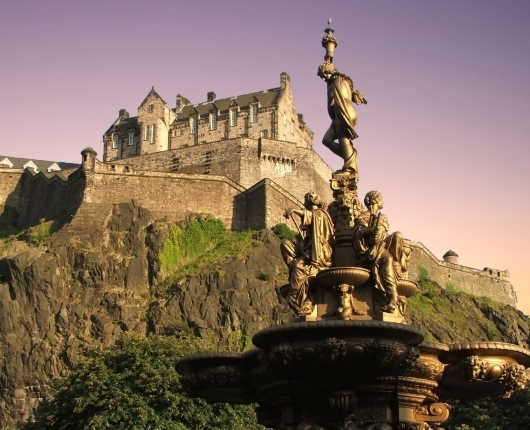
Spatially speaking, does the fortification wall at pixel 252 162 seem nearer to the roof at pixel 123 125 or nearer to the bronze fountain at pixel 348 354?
the roof at pixel 123 125

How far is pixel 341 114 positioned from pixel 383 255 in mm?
2612

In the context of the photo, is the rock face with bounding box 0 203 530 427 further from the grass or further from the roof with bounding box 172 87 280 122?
the roof with bounding box 172 87 280 122

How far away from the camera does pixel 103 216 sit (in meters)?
58.2

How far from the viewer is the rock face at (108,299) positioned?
158ft

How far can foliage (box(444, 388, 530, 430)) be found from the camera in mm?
28250

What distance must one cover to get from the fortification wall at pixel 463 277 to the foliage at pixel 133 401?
138 ft

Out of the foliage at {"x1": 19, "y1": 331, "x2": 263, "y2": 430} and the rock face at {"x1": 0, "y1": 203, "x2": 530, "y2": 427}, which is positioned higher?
the rock face at {"x1": 0, "y1": 203, "x2": 530, "y2": 427}

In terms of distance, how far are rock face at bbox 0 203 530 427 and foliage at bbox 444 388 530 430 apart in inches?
809

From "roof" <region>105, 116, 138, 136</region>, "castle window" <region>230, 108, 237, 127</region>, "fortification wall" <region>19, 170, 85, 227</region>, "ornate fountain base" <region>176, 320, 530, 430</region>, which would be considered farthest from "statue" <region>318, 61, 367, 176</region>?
"roof" <region>105, 116, 138, 136</region>

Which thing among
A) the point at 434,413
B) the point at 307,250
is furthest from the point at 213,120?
the point at 434,413

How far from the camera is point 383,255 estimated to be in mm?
10906

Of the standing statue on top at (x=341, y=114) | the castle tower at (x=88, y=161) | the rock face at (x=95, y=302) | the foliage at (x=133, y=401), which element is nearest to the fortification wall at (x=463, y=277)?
the rock face at (x=95, y=302)

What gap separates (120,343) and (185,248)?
78.2ft

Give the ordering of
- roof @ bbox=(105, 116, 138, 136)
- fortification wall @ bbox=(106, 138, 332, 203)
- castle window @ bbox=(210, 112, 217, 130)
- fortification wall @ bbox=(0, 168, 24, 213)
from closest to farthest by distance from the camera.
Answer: fortification wall @ bbox=(106, 138, 332, 203) → fortification wall @ bbox=(0, 168, 24, 213) → castle window @ bbox=(210, 112, 217, 130) → roof @ bbox=(105, 116, 138, 136)
